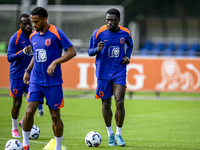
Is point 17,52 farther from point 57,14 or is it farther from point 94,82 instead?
point 57,14

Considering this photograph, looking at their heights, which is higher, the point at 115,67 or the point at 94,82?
the point at 115,67

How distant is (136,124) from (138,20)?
903 inches

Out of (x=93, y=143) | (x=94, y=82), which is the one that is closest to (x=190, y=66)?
(x=94, y=82)

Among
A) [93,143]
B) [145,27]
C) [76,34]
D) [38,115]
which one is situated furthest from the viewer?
[145,27]

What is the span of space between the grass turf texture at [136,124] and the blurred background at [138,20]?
37.8ft

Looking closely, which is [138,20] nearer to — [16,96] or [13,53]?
[16,96]

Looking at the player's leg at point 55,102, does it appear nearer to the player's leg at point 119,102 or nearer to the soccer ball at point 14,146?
the soccer ball at point 14,146

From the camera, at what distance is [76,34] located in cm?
2692

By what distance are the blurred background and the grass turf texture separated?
1153 centimetres

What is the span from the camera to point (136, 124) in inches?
413

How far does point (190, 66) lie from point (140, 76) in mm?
2166

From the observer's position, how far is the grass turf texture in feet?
25.1

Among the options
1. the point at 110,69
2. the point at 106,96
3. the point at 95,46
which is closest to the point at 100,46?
the point at 95,46

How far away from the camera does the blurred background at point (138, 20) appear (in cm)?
2712
